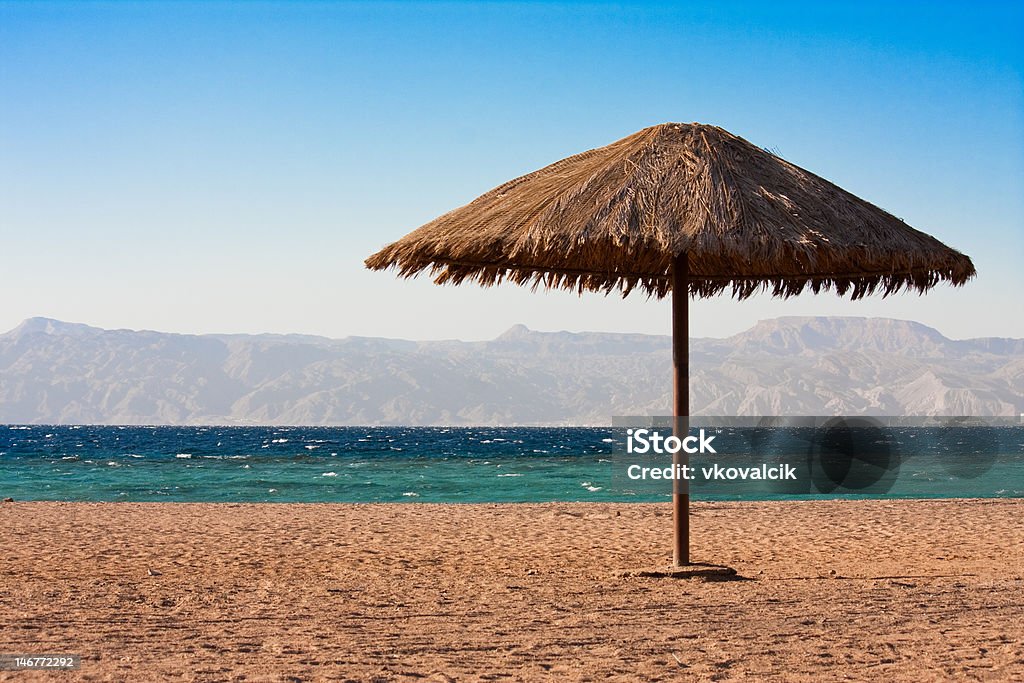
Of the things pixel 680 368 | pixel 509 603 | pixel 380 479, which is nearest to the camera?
pixel 509 603

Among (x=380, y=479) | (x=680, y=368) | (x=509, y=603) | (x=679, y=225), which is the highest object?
(x=679, y=225)

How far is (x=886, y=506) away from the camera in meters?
14.2

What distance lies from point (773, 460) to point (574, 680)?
4242 cm

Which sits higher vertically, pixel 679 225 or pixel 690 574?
pixel 679 225

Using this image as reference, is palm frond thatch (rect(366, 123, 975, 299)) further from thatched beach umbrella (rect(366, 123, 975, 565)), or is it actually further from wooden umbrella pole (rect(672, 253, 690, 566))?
wooden umbrella pole (rect(672, 253, 690, 566))

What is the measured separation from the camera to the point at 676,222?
→ 20.0 ft

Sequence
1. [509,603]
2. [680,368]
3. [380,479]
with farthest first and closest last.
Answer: [380,479]
[680,368]
[509,603]

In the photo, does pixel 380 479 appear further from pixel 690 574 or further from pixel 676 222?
pixel 676 222

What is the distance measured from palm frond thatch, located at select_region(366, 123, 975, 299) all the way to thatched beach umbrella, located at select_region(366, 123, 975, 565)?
1cm

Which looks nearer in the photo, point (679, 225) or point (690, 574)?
point (679, 225)

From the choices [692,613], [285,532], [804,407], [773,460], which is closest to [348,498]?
[285,532]

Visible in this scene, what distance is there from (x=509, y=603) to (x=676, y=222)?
2669 mm

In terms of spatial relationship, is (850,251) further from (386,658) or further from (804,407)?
(804,407)

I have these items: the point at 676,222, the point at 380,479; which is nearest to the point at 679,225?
the point at 676,222
